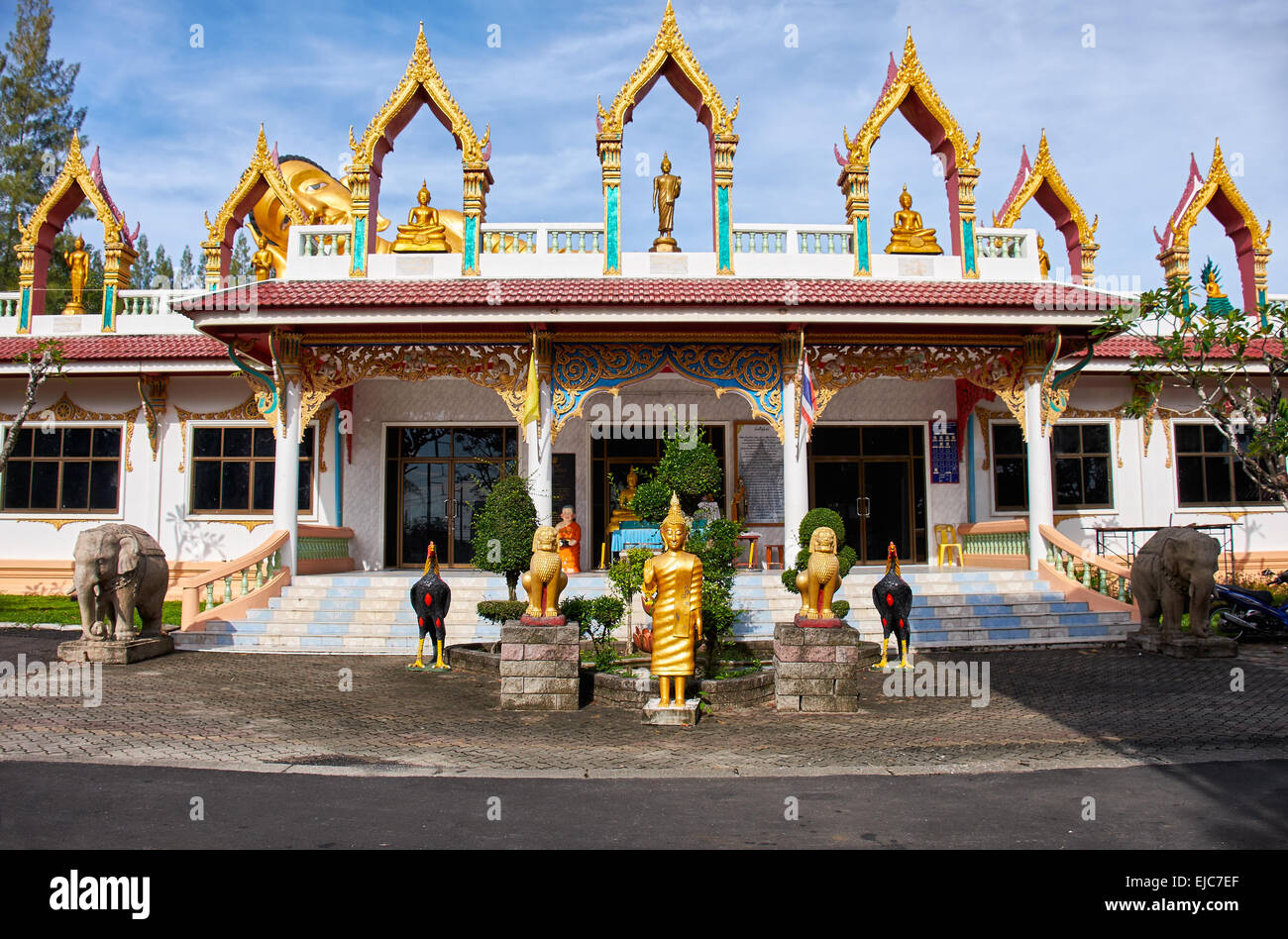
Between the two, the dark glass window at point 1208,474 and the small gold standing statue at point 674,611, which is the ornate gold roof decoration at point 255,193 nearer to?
the small gold standing statue at point 674,611

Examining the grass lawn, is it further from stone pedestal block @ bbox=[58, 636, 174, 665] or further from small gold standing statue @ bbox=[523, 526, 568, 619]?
small gold standing statue @ bbox=[523, 526, 568, 619]

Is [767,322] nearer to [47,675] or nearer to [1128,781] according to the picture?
[1128,781]

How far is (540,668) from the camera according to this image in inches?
313

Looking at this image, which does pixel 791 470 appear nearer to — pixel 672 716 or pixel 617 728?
pixel 672 716

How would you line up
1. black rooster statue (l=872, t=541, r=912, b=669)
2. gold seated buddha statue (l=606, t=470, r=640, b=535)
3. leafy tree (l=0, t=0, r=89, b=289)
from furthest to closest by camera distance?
1. leafy tree (l=0, t=0, r=89, b=289)
2. gold seated buddha statue (l=606, t=470, r=640, b=535)
3. black rooster statue (l=872, t=541, r=912, b=669)

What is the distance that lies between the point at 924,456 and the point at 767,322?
209 inches

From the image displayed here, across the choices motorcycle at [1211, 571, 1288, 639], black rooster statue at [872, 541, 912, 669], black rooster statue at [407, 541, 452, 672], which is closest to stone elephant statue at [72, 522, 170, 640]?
black rooster statue at [407, 541, 452, 672]

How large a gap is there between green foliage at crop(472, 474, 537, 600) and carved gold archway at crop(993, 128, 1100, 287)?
1125 cm

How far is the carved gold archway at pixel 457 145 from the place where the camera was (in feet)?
47.1

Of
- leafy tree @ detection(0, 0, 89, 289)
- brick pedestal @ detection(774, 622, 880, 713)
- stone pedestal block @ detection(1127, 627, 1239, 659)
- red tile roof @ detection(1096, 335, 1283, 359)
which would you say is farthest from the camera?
leafy tree @ detection(0, 0, 89, 289)

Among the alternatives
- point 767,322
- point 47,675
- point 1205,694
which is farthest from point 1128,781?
point 47,675

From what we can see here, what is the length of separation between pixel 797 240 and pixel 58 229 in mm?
13712

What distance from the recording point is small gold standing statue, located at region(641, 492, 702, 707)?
7270mm

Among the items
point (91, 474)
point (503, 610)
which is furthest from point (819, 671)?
point (91, 474)
